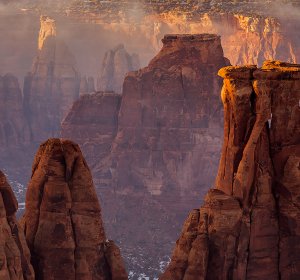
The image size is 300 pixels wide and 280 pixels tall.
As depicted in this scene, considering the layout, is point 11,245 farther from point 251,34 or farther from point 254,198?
point 251,34

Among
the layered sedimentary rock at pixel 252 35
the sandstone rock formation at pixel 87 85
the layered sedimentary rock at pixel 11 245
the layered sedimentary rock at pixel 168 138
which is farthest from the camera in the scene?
the sandstone rock formation at pixel 87 85

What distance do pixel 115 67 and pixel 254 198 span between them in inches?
3733

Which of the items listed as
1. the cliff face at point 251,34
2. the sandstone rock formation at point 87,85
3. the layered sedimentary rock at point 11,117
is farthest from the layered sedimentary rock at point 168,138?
the sandstone rock formation at point 87,85

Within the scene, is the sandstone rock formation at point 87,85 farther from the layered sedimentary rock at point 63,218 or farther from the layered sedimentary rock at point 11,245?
the layered sedimentary rock at point 11,245

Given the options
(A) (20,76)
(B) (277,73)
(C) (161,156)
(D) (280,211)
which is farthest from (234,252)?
(A) (20,76)

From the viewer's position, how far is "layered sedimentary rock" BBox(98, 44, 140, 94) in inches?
5630

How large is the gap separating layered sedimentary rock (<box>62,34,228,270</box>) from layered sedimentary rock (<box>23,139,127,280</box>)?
169 feet

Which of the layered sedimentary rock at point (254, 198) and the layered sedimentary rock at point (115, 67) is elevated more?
the layered sedimentary rock at point (115, 67)

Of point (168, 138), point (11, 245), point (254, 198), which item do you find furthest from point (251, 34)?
point (11, 245)

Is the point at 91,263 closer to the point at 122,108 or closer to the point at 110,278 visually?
the point at 110,278

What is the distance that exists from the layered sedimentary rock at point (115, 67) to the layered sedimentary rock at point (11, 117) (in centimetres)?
985

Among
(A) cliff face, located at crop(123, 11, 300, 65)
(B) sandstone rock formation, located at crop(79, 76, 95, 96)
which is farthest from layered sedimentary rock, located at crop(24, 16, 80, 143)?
(A) cliff face, located at crop(123, 11, 300, 65)

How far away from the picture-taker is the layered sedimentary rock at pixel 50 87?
459 ft

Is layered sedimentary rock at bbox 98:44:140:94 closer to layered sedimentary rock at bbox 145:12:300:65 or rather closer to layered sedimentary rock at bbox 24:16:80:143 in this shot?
layered sedimentary rock at bbox 24:16:80:143
